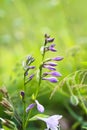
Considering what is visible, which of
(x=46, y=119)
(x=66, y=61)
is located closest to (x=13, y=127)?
(x=46, y=119)

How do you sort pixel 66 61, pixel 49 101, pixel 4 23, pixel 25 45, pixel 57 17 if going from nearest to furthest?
1. pixel 49 101
2. pixel 66 61
3. pixel 25 45
4. pixel 4 23
5. pixel 57 17

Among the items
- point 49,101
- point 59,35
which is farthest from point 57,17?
point 49,101

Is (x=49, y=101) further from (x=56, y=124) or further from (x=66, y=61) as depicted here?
(x=56, y=124)

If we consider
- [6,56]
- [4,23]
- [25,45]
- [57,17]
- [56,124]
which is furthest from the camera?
[57,17]

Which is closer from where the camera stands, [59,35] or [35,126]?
[35,126]

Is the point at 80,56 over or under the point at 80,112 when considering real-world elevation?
over

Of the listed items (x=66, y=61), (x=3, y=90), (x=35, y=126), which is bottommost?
(x=35, y=126)
